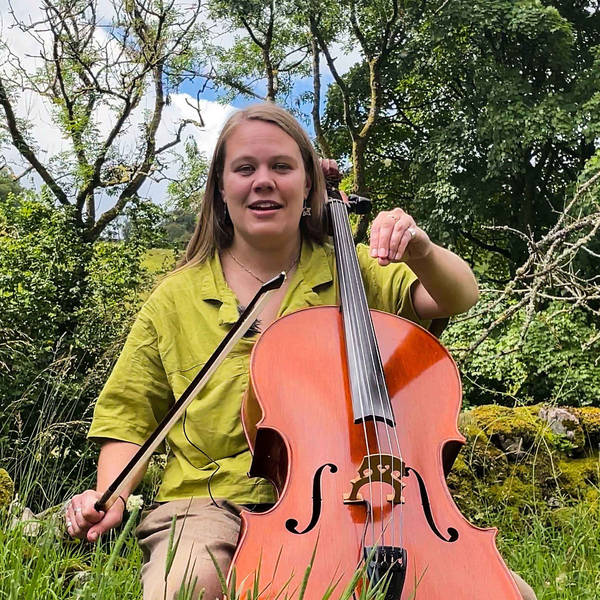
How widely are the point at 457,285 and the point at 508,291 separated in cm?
79

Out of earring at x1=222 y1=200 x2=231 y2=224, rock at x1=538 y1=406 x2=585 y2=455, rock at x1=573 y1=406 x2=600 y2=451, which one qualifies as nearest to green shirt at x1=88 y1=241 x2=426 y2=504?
earring at x1=222 y1=200 x2=231 y2=224

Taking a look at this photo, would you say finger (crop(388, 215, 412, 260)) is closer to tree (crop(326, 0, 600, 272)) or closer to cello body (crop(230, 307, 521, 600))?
cello body (crop(230, 307, 521, 600))

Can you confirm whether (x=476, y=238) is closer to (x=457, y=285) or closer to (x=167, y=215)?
(x=167, y=215)

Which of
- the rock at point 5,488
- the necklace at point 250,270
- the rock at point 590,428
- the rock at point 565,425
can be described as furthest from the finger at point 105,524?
the rock at point 590,428

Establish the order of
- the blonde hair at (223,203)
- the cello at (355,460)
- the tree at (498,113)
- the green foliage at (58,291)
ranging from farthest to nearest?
the tree at (498,113)
the green foliage at (58,291)
the blonde hair at (223,203)
the cello at (355,460)

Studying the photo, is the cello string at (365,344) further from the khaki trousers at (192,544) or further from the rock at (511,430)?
the rock at (511,430)

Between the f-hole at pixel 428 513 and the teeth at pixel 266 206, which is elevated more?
the teeth at pixel 266 206

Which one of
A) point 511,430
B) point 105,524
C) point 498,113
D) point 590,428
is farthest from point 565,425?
point 498,113

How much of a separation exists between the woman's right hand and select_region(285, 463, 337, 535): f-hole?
0.33 meters

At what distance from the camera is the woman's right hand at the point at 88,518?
3.93ft

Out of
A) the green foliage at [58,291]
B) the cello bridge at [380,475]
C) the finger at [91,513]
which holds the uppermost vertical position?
the green foliage at [58,291]

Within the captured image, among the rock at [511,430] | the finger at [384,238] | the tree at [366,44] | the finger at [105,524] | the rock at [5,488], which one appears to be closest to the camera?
the finger at [105,524]

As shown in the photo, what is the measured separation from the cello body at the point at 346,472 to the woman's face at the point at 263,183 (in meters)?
0.23

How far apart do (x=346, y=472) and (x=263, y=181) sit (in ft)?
2.23
